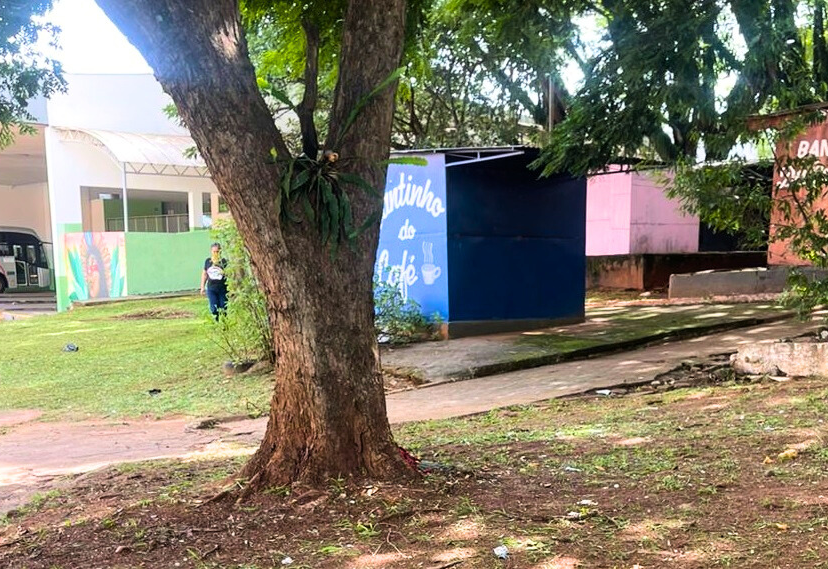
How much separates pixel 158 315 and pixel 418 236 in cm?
930

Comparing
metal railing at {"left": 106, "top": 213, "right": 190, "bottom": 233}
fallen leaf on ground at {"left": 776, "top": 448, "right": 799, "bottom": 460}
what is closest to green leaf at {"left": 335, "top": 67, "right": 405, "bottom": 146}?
fallen leaf on ground at {"left": 776, "top": 448, "right": 799, "bottom": 460}

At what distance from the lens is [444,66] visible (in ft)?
51.1

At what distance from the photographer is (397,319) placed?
34.7 feet

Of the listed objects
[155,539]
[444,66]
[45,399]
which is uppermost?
[444,66]

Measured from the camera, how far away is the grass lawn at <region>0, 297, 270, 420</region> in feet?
26.6

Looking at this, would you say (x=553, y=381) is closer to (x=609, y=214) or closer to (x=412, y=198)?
(x=412, y=198)

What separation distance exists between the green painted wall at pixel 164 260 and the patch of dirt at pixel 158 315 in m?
4.40

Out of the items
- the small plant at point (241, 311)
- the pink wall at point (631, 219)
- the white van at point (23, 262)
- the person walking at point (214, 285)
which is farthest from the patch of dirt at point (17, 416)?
the white van at point (23, 262)

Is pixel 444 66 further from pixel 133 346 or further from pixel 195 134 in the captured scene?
pixel 195 134

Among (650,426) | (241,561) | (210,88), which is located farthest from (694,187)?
(241,561)

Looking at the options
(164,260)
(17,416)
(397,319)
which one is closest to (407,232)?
(397,319)

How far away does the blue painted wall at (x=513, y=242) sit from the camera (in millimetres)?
10844

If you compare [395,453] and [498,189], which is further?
[498,189]

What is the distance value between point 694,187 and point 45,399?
797 centimetres
